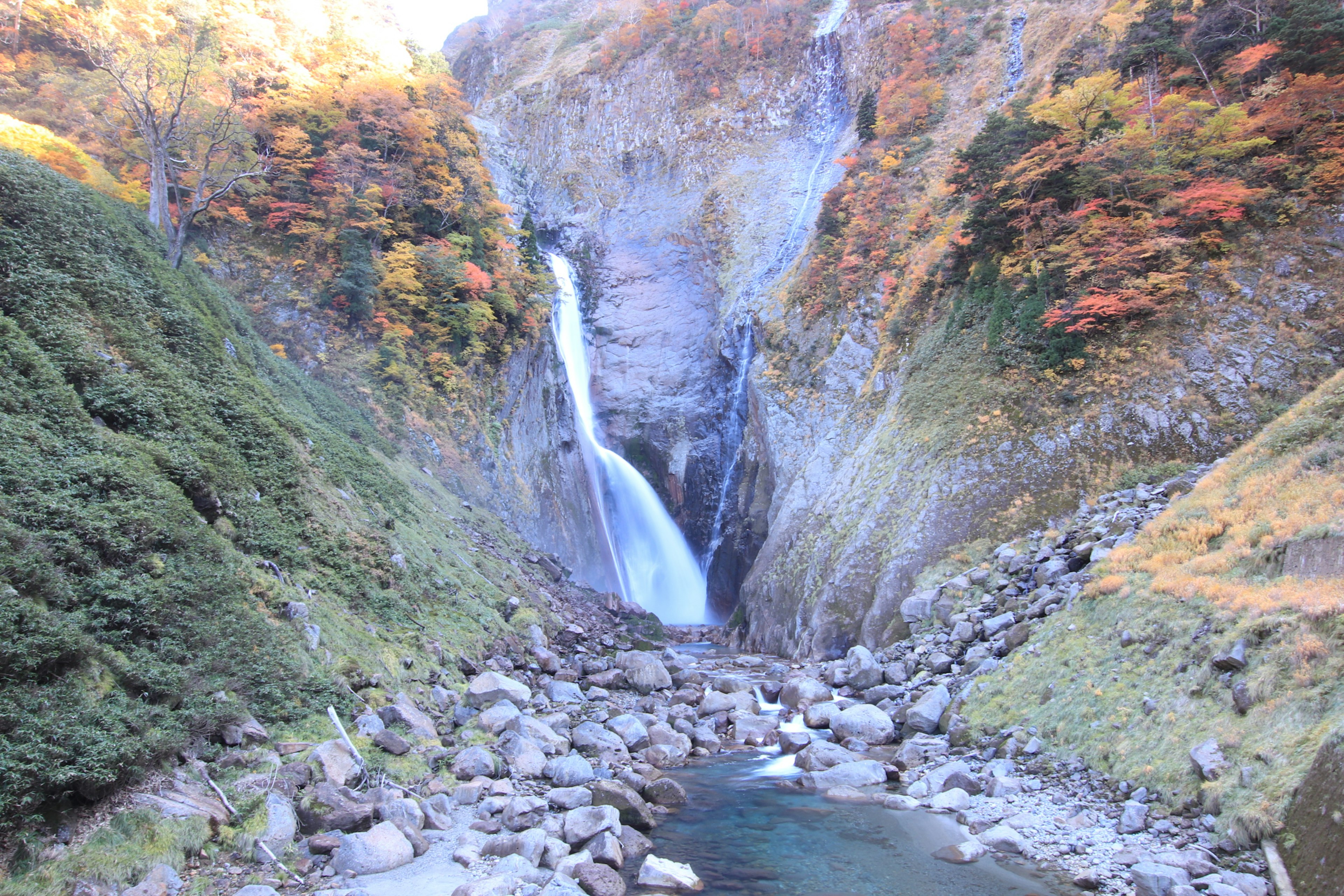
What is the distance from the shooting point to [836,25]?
47.5 meters

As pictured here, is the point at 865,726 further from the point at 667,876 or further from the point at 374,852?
the point at 374,852

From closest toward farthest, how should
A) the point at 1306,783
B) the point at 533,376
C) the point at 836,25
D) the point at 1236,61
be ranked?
the point at 1306,783 → the point at 1236,61 → the point at 533,376 → the point at 836,25

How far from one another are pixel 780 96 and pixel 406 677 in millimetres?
49325

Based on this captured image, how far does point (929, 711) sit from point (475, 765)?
26.9 feet

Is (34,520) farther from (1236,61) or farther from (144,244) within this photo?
(1236,61)

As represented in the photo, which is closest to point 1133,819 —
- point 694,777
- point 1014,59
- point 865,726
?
point 865,726

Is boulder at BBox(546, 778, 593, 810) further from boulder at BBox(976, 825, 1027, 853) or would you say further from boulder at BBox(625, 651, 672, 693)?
boulder at BBox(625, 651, 672, 693)

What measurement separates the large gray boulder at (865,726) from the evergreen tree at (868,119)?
33.7 meters

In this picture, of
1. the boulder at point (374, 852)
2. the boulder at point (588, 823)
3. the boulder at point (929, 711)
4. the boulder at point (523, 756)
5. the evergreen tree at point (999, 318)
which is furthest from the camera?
the evergreen tree at point (999, 318)

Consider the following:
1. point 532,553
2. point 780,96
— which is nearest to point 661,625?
point 532,553

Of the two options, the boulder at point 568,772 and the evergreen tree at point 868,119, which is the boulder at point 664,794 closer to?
the boulder at point 568,772

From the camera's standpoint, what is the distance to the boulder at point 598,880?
7188 mm

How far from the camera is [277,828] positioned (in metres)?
6.74

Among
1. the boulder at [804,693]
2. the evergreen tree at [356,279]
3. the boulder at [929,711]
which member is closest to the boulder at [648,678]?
the boulder at [804,693]
